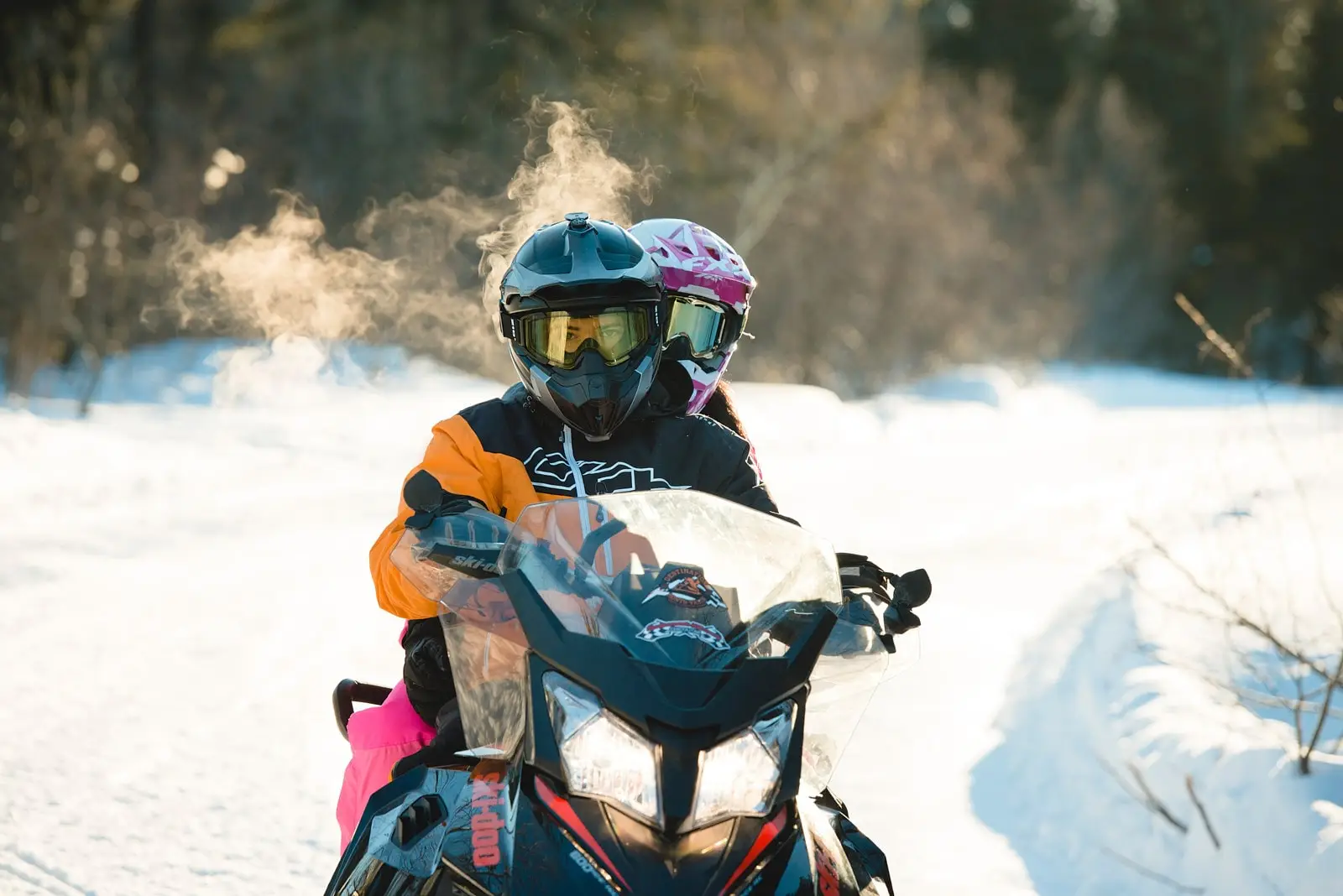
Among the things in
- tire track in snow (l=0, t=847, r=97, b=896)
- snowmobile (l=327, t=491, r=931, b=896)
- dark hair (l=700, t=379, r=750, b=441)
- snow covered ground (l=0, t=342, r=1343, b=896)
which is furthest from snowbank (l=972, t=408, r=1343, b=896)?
tire track in snow (l=0, t=847, r=97, b=896)

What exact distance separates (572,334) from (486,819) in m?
1.21

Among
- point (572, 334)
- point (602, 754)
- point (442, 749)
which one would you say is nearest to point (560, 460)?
point (572, 334)

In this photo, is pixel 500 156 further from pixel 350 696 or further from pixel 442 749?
pixel 442 749

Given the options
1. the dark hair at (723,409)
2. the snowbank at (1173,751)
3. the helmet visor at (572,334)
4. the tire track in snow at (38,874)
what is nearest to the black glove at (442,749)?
the helmet visor at (572,334)

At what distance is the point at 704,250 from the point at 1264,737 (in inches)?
114

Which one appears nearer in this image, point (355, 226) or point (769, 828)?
point (769, 828)

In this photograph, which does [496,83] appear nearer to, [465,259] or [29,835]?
[465,259]

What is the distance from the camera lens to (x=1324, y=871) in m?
3.82

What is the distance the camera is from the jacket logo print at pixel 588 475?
3.03 m

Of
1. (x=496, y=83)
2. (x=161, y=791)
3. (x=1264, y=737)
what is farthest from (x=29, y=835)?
(x=496, y=83)

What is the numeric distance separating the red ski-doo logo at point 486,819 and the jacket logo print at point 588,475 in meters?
0.90

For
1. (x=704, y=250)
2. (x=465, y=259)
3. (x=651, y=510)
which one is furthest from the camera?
(x=465, y=259)

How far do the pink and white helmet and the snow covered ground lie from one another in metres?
1.91

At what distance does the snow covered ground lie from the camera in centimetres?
443
